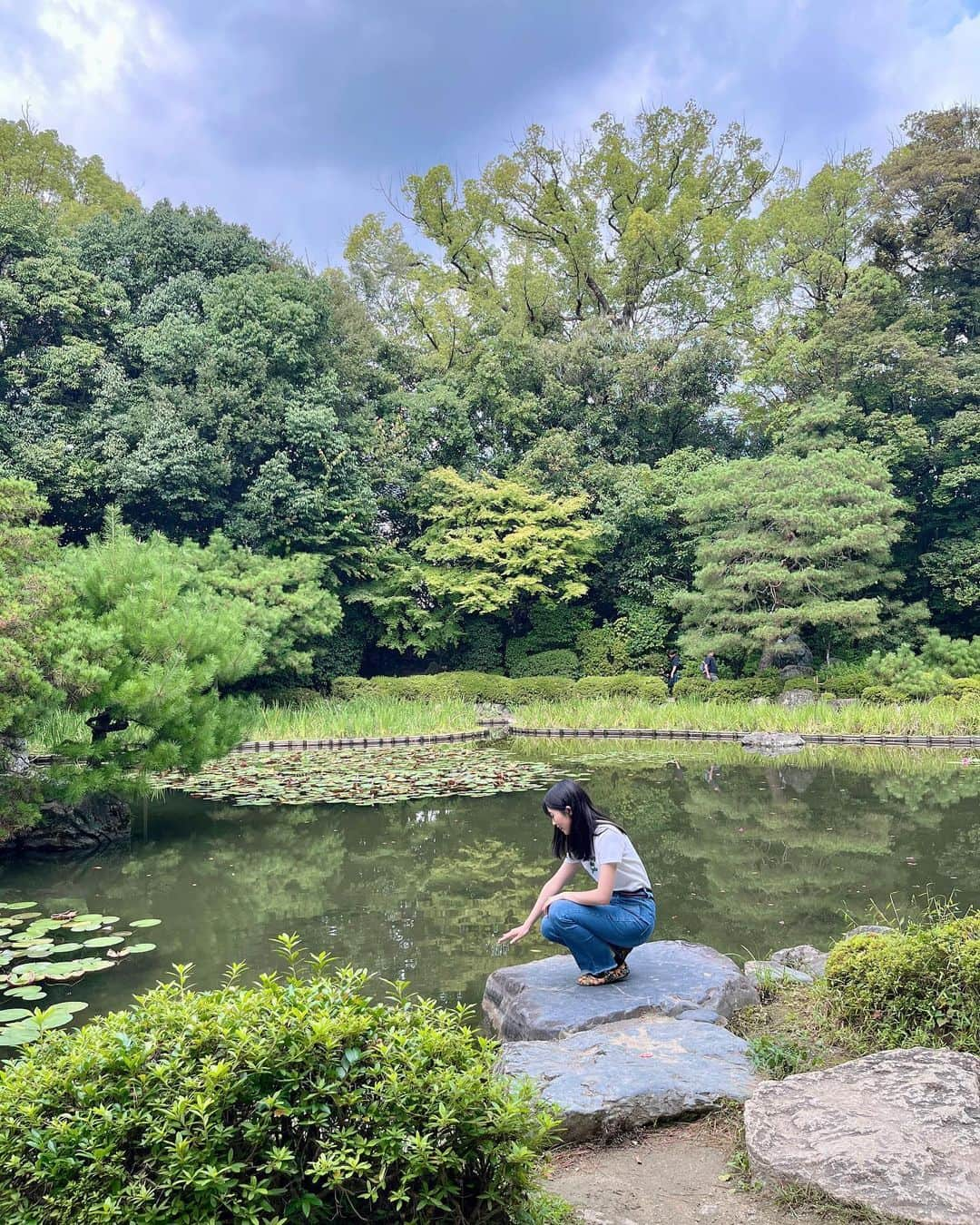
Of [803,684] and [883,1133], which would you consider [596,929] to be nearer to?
[883,1133]

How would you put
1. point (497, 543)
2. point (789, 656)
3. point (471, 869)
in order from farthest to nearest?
1. point (497, 543)
2. point (789, 656)
3. point (471, 869)

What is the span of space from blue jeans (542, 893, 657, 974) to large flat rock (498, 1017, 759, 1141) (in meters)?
0.36

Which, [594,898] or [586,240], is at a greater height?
[586,240]

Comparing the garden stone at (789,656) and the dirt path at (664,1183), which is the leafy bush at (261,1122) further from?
the garden stone at (789,656)

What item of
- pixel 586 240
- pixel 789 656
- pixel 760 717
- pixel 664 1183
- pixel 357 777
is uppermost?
pixel 586 240

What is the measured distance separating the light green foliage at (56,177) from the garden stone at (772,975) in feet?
74.5

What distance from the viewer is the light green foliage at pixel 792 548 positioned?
15.9 meters

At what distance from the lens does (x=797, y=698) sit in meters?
16.0

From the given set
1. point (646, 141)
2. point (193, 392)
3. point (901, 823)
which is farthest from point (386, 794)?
point (646, 141)

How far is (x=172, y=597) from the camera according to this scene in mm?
8328

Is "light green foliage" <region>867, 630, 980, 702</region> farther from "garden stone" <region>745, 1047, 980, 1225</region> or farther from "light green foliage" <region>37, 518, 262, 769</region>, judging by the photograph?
"garden stone" <region>745, 1047, 980, 1225</region>

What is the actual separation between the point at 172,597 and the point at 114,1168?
709 cm

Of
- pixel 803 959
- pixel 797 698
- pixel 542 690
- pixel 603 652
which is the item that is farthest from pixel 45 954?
pixel 603 652

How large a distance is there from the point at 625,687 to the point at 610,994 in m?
14.0
